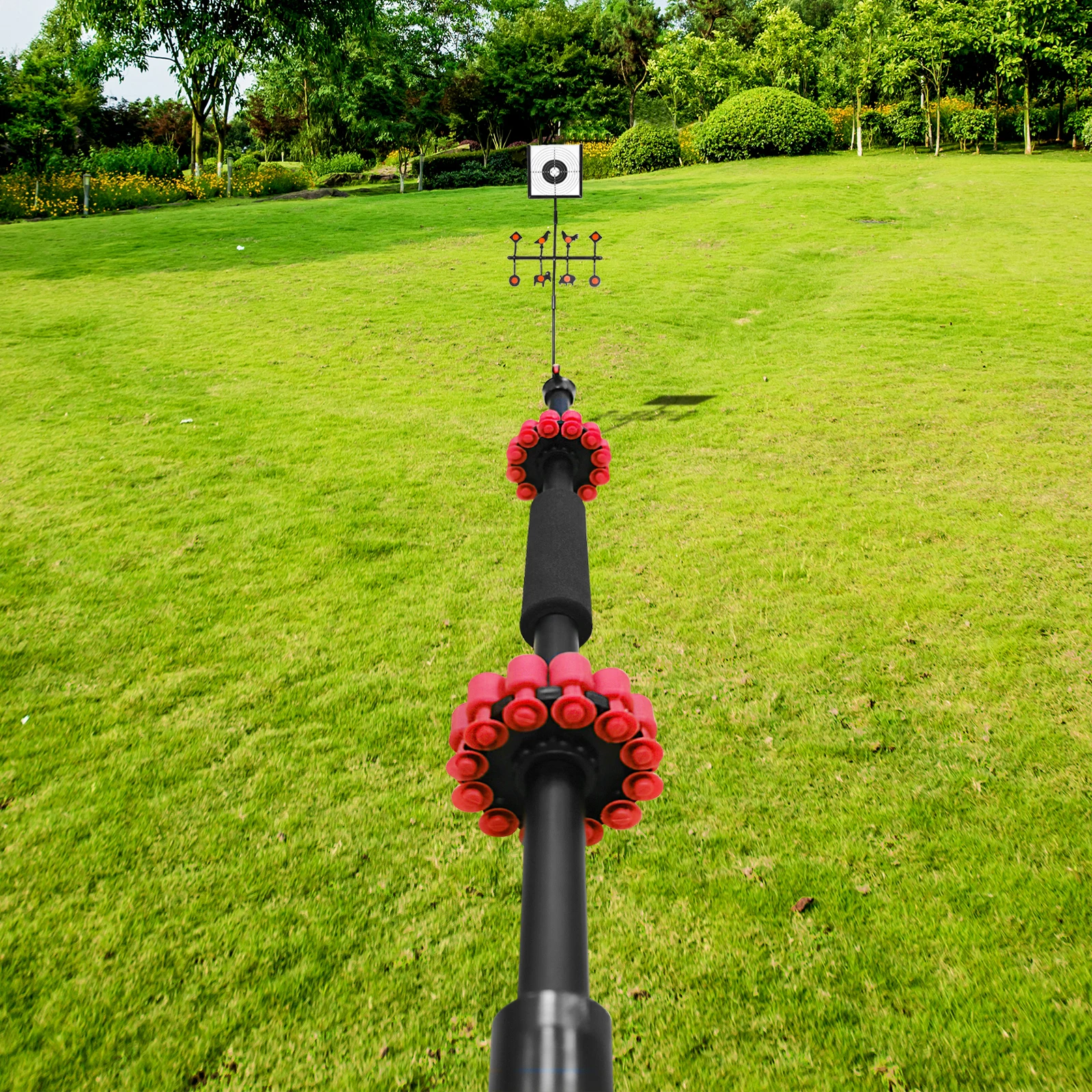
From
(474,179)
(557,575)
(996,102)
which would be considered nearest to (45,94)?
(474,179)

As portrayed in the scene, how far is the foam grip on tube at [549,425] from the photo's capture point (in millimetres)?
3152

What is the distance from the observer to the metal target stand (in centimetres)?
105

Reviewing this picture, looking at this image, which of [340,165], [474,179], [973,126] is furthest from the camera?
[340,165]

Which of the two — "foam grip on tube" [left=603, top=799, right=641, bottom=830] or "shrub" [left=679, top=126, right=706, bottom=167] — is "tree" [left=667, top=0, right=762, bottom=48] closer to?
"shrub" [left=679, top=126, right=706, bottom=167]

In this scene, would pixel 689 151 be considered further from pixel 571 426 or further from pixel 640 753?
pixel 640 753

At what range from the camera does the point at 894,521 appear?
25.4 feet

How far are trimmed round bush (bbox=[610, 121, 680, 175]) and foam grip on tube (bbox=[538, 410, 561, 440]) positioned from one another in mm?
42173

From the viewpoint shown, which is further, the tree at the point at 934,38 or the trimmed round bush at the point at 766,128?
the trimmed round bush at the point at 766,128

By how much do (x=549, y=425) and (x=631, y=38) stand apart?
6701 centimetres

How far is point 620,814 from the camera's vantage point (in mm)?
1539

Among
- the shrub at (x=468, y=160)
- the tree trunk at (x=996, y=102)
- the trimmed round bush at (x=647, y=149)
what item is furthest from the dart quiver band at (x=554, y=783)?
the shrub at (x=468, y=160)

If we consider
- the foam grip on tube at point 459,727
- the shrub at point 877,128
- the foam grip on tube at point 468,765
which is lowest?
the foam grip on tube at point 468,765

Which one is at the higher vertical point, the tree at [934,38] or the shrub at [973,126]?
the tree at [934,38]

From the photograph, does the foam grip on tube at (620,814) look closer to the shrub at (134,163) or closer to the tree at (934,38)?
the shrub at (134,163)
